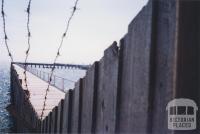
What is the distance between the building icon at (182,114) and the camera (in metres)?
1.47

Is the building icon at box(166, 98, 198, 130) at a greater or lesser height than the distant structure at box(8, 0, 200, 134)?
lesser

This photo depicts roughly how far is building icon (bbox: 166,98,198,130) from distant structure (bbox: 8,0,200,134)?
24 mm

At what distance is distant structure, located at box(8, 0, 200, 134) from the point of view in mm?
1507

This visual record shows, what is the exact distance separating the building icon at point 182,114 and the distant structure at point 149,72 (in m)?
0.02

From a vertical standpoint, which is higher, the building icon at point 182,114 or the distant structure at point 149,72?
the distant structure at point 149,72

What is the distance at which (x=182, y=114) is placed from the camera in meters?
1.49

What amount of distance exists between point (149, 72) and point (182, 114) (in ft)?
1.36

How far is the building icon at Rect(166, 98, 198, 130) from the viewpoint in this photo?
147 cm

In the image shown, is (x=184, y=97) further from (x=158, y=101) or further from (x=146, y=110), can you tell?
(x=146, y=110)

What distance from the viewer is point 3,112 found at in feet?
88.2

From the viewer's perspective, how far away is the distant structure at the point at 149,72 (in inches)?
59.3

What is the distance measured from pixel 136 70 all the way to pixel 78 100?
1.69m

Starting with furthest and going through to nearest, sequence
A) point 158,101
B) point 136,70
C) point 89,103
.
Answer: point 89,103
point 136,70
point 158,101

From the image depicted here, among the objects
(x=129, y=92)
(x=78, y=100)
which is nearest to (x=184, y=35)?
(x=129, y=92)
